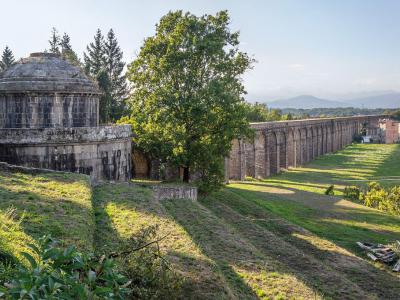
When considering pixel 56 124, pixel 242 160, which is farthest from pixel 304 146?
pixel 56 124

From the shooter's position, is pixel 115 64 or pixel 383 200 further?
pixel 115 64

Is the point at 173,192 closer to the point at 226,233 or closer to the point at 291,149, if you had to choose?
the point at 226,233

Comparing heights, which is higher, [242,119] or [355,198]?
[242,119]

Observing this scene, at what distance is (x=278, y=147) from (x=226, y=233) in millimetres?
35978

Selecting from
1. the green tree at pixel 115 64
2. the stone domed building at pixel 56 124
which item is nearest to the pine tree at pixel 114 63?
the green tree at pixel 115 64

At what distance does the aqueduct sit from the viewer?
1609 inches

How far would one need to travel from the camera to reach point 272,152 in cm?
4784

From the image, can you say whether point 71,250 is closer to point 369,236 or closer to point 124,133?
point 124,133

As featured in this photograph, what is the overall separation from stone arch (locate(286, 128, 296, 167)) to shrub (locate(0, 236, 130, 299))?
4942 cm

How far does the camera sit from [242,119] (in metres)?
23.8

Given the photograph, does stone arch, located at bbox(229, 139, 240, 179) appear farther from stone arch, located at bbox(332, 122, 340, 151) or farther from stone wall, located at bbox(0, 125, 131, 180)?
stone arch, located at bbox(332, 122, 340, 151)

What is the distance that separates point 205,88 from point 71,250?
62.5 ft

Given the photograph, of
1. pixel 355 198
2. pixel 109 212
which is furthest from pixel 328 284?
pixel 355 198

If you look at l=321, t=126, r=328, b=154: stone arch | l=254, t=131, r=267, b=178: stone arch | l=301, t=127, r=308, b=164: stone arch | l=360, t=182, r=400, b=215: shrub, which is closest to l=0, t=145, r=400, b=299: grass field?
l=360, t=182, r=400, b=215: shrub
